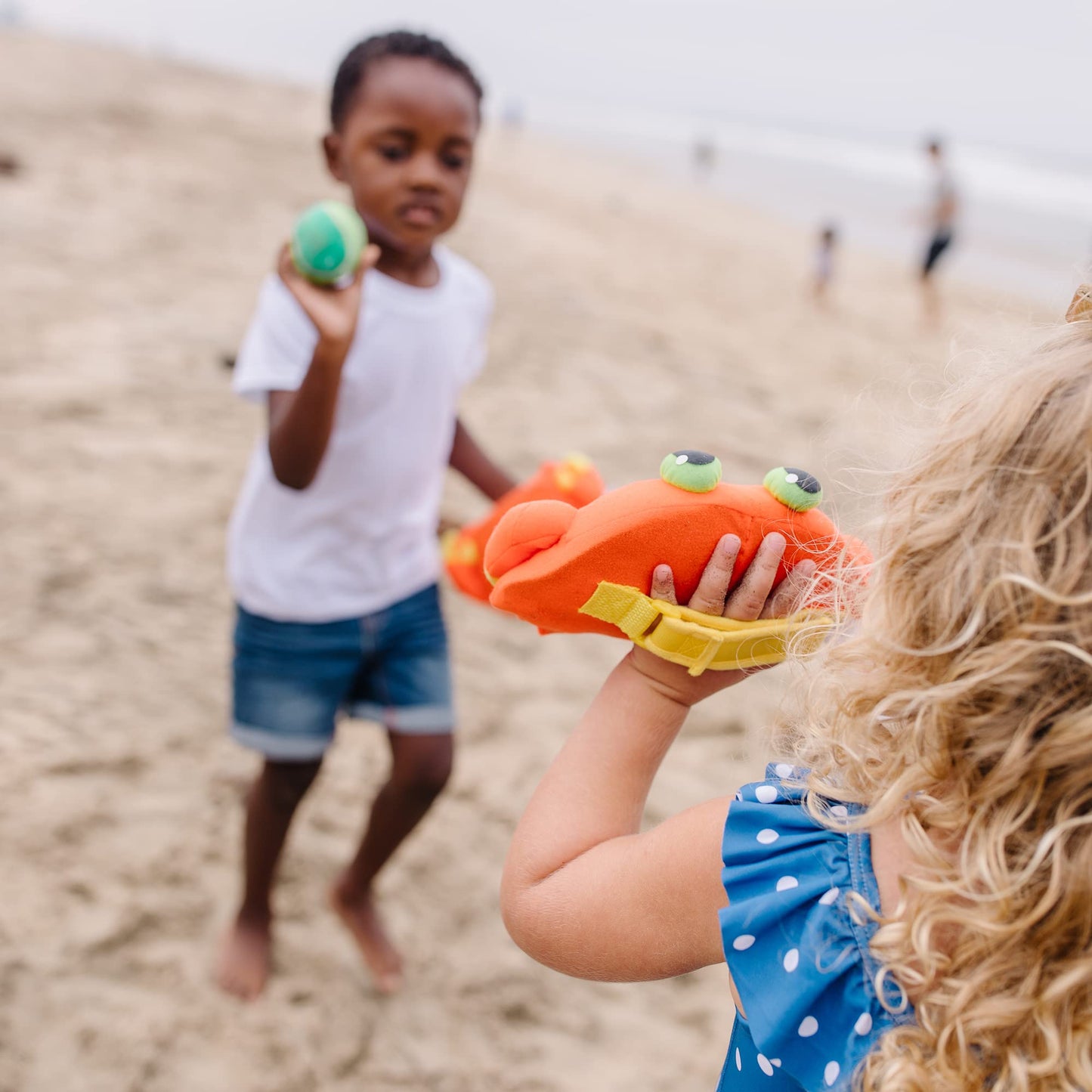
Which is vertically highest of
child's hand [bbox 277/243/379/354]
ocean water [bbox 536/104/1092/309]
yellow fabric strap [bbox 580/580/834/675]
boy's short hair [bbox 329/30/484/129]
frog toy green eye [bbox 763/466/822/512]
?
boy's short hair [bbox 329/30/484/129]

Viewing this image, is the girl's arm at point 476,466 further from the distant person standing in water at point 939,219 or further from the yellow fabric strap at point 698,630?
the distant person standing in water at point 939,219

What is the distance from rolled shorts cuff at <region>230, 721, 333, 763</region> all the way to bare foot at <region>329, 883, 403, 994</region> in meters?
0.42

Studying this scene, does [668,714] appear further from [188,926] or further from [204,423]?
[204,423]

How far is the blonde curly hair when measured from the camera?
676 millimetres

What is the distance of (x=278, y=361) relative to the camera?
1.61 metres

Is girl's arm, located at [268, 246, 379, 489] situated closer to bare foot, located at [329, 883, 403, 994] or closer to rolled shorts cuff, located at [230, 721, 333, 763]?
rolled shorts cuff, located at [230, 721, 333, 763]

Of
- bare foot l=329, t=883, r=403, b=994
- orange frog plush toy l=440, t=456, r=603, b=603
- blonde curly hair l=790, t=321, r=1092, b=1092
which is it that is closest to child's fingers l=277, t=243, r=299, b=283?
orange frog plush toy l=440, t=456, r=603, b=603

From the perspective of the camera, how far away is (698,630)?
905mm

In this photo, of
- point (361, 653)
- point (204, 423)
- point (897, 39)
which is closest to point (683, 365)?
point (204, 423)

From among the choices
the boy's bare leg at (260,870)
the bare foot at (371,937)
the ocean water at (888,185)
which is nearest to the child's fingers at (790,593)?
the boy's bare leg at (260,870)

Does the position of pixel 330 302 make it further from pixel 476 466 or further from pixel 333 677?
pixel 333 677

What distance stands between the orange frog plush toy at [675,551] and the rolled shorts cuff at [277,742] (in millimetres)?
965

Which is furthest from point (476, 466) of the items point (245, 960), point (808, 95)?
point (808, 95)

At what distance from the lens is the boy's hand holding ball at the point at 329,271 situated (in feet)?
4.72
